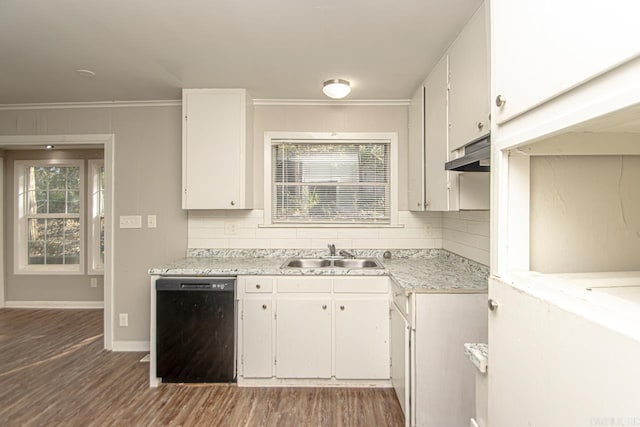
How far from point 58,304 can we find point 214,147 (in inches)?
148

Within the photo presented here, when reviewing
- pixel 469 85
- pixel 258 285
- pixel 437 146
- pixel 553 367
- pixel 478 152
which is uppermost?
pixel 469 85

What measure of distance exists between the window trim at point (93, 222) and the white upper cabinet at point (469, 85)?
4.71 m

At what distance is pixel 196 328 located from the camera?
7.65 ft

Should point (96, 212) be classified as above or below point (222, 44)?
below

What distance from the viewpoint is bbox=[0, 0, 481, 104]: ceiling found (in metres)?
1.68

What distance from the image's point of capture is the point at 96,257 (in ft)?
14.9

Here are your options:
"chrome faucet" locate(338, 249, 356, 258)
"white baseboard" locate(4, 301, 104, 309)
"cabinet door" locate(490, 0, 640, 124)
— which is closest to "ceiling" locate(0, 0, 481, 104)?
"cabinet door" locate(490, 0, 640, 124)

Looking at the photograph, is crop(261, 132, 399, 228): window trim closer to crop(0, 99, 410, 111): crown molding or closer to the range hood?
crop(0, 99, 410, 111): crown molding

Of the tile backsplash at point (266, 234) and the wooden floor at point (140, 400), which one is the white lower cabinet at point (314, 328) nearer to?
the wooden floor at point (140, 400)

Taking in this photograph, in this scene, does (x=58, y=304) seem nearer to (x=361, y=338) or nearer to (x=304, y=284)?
(x=304, y=284)

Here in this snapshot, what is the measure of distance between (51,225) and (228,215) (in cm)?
341

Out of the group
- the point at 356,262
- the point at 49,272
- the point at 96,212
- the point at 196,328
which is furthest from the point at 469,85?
the point at 49,272

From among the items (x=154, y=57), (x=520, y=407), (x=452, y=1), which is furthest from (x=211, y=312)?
(x=452, y=1)

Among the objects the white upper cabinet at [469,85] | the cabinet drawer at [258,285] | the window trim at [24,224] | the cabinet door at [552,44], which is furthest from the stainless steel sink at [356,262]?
the window trim at [24,224]
